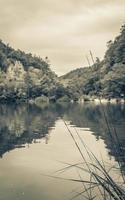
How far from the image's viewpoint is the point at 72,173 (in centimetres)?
2048

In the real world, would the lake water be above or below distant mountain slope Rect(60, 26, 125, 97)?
below

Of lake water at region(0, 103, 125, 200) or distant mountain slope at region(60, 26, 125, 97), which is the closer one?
lake water at region(0, 103, 125, 200)

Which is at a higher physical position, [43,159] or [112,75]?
[112,75]

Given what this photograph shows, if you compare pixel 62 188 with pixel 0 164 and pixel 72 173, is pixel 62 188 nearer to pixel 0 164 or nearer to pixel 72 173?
pixel 72 173

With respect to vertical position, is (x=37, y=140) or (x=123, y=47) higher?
(x=123, y=47)

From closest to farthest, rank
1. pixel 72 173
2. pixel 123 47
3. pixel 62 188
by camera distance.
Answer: pixel 62 188 < pixel 72 173 < pixel 123 47

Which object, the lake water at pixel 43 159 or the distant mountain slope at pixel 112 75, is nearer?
the lake water at pixel 43 159

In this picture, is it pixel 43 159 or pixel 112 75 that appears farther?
pixel 112 75

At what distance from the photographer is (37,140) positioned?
3628 cm

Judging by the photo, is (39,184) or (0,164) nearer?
(39,184)

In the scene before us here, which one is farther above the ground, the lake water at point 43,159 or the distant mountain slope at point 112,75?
the distant mountain slope at point 112,75

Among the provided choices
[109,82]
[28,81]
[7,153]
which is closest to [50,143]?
[7,153]

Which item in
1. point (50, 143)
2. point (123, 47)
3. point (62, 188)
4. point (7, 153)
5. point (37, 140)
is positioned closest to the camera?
point (62, 188)

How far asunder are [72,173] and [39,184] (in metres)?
2.76
